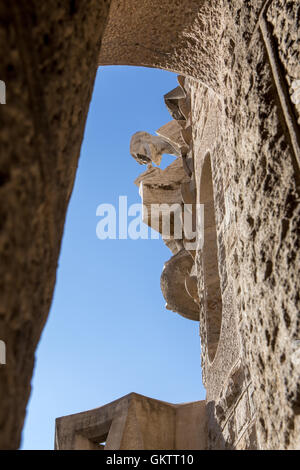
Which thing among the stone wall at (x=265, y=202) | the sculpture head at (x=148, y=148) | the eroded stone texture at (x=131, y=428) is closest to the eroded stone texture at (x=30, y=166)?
the stone wall at (x=265, y=202)

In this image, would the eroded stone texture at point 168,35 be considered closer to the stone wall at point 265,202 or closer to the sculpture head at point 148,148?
the stone wall at point 265,202

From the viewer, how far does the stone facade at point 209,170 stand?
109 centimetres

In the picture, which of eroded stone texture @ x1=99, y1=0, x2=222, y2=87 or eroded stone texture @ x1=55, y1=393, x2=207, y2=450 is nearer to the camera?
eroded stone texture @ x1=55, y1=393, x2=207, y2=450

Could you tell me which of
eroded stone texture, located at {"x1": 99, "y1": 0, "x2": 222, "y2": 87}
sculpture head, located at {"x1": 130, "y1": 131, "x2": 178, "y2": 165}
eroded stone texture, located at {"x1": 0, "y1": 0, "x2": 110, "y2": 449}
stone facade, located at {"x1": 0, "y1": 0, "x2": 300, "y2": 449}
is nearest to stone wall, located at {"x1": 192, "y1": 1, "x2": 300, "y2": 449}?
stone facade, located at {"x1": 0, "y1": 0, "x2": 300, "y2": 449}

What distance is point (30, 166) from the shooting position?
3.65 feet

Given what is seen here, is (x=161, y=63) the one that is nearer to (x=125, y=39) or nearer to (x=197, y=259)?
(x=125, y=39)

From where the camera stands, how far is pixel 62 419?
10.5ft

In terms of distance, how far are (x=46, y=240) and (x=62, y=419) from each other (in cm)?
217

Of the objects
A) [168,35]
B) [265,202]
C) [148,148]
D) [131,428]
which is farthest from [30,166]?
[148,148]

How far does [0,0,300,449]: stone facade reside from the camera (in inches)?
42.8

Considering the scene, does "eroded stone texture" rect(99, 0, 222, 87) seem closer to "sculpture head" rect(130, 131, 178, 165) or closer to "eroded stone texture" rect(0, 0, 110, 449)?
"eroded stone texture" rect(0, 0, 110, 449)

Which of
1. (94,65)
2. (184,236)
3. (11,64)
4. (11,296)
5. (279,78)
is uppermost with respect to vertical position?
(184,236)
